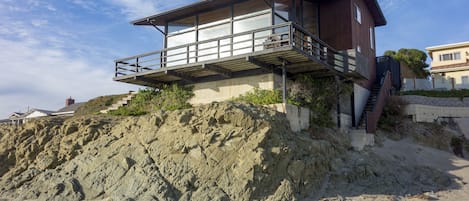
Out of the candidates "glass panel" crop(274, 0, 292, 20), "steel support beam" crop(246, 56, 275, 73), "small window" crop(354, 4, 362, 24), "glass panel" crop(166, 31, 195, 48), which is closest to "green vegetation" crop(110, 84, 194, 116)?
"glass panel" crop(166, 31, 195, 48)

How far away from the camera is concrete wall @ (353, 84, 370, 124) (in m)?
21.4

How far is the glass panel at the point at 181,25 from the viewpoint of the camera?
68.8 feet

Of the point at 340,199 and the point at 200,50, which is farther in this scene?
the point at 200,50

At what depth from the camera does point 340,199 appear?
44.4 feet

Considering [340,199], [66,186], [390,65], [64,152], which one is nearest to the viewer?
[340,199]

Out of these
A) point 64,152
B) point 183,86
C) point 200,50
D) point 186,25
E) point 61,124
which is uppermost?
point 186,25

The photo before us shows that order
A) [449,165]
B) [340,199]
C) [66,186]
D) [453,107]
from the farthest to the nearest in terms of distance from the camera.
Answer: [453,107], [449,165], [66,186], [340,199]

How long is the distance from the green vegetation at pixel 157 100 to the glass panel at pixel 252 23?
431 cm

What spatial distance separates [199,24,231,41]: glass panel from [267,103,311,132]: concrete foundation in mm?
5495

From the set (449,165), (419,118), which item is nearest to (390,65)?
(419,118)

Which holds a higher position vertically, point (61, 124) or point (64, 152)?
point (61, 124)

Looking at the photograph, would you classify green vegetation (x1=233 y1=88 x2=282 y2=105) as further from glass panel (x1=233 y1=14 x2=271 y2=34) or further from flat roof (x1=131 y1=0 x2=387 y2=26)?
flat roof (x1=131 y1=0 x2=387 y2=26)

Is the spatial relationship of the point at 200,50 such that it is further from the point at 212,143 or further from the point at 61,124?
the point at 61,124

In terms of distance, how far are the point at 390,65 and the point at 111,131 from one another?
18.9 meters
